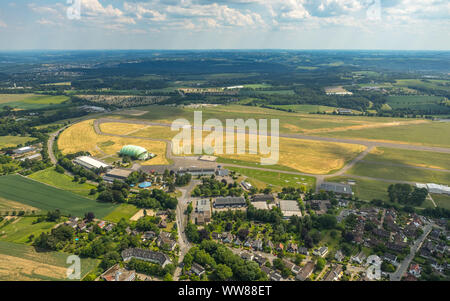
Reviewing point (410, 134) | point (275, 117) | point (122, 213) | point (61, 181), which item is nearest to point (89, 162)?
point (61, 181)

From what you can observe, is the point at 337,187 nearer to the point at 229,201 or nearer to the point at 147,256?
the point at 229,201

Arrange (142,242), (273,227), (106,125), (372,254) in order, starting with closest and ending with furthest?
(372,254) < (142,242) < (273,227) < (106,125)

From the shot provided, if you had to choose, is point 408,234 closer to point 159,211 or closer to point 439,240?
point 439,240

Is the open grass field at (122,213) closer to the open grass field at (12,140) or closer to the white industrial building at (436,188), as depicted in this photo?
the white industrial building at (436,188)

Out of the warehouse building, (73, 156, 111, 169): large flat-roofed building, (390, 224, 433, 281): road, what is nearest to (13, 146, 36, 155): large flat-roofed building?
(73, 156, 111, 169): large flat-roofed building

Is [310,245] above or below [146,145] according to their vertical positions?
below

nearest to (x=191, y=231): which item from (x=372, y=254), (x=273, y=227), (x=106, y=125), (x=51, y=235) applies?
(x=273, y=227)
